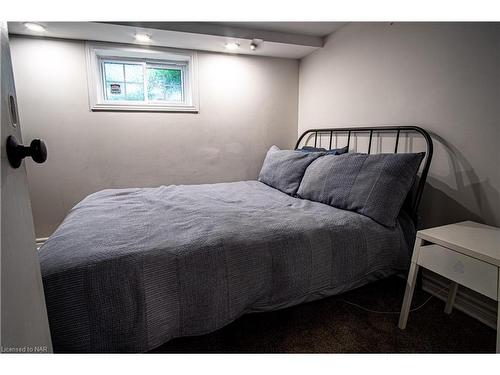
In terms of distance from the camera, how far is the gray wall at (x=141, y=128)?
7.90 ft

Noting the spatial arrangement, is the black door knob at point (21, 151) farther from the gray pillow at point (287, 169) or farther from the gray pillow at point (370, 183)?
the gray pillow at point (287, 169)

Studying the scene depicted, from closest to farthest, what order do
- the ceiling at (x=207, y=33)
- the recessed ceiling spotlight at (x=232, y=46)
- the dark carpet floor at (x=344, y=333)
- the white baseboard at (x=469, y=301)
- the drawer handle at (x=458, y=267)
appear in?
1. the drawer handle at (x=458, y=267)
2. the dark carpet floor at (x=344, y=333)
3. the white baseboard at (x=469, y=301)
4. the ceiling at (x=207, y=33)
5. the recessed ceiling spotlight at (x=232, y=46)

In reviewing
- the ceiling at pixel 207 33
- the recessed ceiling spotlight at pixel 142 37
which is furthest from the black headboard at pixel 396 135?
the recessed ceiling spotlight at pixel 142 37

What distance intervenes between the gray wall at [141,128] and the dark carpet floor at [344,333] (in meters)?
1.87

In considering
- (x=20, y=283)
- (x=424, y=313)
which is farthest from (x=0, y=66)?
(x=424, y=313)

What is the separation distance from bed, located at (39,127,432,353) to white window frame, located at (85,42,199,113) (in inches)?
50.1

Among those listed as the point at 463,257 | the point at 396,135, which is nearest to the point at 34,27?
the point at 396,135

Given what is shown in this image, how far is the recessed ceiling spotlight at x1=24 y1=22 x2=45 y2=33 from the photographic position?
207 cm

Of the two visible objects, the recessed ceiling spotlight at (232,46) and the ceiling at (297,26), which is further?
the recessed ceiling spotlight at (232,46)

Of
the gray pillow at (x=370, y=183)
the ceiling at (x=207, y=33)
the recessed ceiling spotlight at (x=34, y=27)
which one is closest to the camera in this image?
the gray pillow at (x=370, y=183)

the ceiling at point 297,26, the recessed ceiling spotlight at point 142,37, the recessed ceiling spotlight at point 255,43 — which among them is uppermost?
the ceiling at point 297,26

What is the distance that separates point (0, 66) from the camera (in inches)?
20.1

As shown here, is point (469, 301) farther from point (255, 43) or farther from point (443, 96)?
point (255, 43)
